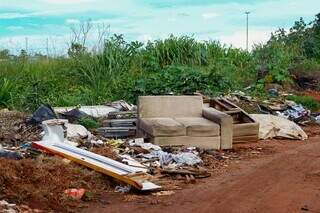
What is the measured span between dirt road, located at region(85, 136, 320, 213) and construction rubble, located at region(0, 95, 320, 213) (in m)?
0.35

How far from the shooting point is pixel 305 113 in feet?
44.0

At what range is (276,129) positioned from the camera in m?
11.3

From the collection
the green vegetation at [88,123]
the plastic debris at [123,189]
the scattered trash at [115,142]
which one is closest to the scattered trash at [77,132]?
the scattered trash at [115,142]

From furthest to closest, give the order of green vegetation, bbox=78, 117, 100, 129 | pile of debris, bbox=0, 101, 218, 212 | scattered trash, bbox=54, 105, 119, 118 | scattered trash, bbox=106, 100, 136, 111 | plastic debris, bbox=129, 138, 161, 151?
scattered trash, bbox=106, 100, 136, 111 → scattered trash, bbox=54, 105, 119, 118 → green vegetation, bbox=78, 117, 100, 129 → plastic debris, bbox=129, 138, 161, 151 → pile of debris, bbox=0, 101, 218, 212

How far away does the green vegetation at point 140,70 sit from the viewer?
13.8m

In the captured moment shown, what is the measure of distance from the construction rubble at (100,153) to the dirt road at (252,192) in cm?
35

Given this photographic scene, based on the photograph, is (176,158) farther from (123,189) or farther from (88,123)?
(88,123)

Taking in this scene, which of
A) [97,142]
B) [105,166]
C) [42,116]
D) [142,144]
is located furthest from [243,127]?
[105,166]

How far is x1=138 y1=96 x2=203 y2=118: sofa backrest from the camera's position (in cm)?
1051

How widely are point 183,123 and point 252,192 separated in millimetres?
3023

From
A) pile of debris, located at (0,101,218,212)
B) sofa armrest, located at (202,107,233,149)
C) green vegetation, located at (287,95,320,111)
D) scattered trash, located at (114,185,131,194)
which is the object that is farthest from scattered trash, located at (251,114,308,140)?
scattered trash, located at (114,185,131,194)

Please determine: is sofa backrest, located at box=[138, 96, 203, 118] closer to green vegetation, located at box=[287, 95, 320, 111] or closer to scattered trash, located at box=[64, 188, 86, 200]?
scattered trash, located at box=[64, 188, 86, 200]

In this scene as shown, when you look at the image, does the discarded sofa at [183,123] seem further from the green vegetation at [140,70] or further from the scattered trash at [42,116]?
the green vegetation at [140,70]

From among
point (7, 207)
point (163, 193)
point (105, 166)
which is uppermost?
point (105, 166)
